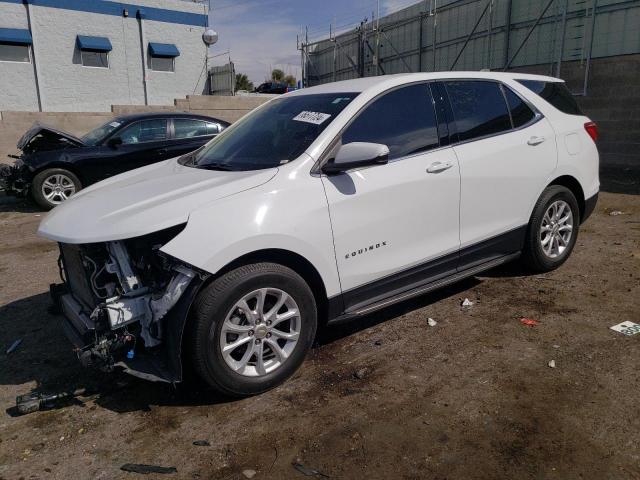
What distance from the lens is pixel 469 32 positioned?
15305 mm

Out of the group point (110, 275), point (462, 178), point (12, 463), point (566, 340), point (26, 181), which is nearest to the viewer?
point (12, 463)

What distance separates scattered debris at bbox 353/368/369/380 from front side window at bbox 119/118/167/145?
23.0ft

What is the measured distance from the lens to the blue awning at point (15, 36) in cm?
1791

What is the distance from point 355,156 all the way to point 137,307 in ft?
5.06

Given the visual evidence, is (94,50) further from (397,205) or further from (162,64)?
(397,205)

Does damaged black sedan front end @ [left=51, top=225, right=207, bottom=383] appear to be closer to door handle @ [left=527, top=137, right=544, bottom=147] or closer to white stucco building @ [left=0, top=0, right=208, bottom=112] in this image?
door handle @ [left=527, top=137, right=544, bottom=147]

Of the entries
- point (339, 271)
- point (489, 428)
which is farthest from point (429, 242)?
point (489, 428)

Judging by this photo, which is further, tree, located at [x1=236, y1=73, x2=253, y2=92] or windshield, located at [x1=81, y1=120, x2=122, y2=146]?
tree, located at [x1=236, y1=73, x2=253, y2=92]

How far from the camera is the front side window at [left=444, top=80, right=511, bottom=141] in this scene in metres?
3.94

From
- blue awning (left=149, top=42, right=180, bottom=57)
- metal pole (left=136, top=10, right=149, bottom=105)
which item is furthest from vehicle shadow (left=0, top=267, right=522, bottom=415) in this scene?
blue awning (left=149, top=42, right=180, bottom=57)

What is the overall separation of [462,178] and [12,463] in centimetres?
329

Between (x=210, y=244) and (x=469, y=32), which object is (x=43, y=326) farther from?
(x=469, y=32)

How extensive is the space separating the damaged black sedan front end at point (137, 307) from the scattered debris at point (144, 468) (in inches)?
16.8

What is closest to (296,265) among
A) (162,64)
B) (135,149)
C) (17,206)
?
(135,149)
